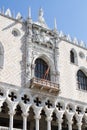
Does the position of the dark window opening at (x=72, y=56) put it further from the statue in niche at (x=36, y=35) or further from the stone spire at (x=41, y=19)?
the statue in niche at (x=36, y=35)

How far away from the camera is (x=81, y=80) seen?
84.2 ft

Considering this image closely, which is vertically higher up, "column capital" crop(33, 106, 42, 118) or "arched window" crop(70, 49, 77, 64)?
"arched window" crop(70, 49, 77, 64)

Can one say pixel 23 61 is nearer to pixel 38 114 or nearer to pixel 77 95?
pixel 38 114

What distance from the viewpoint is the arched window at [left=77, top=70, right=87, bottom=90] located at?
2538cm

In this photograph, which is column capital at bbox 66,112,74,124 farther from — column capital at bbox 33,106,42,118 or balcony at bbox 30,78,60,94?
column capital at bbox 33,106,42,118

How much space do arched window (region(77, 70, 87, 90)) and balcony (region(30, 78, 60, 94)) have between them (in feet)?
10.7

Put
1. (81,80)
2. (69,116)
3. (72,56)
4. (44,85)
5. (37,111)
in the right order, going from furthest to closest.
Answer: (72,56) → (81,80) → (69,116) → (44,85) → (37,111)

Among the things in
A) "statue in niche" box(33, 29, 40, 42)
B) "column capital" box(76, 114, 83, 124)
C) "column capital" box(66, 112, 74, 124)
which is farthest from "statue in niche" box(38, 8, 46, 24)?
"column capital" box(76, 114, 83, 124)

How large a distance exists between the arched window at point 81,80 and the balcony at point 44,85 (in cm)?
327

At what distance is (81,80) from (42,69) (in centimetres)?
387

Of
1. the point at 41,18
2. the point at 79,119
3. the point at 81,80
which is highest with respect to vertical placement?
the point at 41,18

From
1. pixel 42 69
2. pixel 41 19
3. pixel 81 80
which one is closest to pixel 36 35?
pixel 41 19

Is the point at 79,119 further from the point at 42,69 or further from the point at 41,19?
the point at 41,19

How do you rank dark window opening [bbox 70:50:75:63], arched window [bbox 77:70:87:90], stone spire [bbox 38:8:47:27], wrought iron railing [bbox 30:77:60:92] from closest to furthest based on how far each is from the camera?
wrought iron railing [bbox 30:77:60:92] → stone spire [bbox 38:8:47:27] → arched window [bbox 77:70:87:90] → dark window opening [bbox 70:50:75:63]
